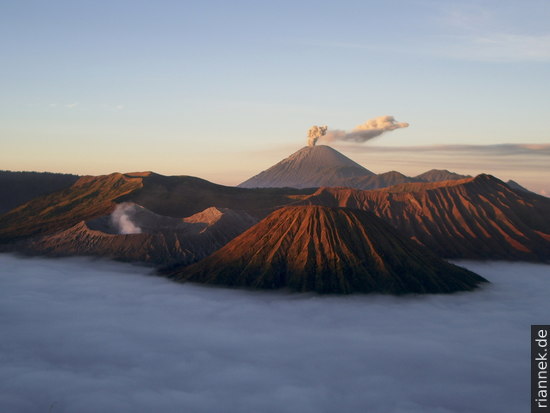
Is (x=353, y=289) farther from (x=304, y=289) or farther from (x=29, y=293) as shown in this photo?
(x=29, y=293)

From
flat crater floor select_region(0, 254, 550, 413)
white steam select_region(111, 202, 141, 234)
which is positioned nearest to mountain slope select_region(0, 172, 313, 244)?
white steam select_region(111, 202, 141, 234)

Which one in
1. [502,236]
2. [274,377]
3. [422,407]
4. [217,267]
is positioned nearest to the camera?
[422,407]

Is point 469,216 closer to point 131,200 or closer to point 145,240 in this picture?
point 145,240

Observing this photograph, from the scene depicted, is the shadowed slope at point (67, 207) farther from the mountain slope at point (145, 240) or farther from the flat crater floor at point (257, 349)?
the flat crater floor at point (257, 349)

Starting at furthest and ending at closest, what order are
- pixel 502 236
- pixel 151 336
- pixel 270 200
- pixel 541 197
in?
pixel 270 200, pixel 541 197, pixel 502 236, pixel 151 336

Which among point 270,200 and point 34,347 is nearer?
point 34,347

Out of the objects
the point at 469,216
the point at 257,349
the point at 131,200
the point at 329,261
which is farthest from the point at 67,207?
the point at 257,349

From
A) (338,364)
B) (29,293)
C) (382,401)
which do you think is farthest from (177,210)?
(382,401)

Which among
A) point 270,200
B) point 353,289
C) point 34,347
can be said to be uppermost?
point 270,200
